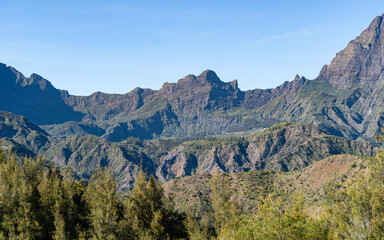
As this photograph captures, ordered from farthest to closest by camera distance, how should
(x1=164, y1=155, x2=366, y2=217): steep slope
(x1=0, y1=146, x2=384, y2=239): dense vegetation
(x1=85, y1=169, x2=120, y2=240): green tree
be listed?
(x1=164, y1=155, x2=366, y2=217): steep slope
(x1=85, y1=169, x2=120, y2=240): green tree
(x1=0, y1=146, x2=384, y2=239): dense vegetation

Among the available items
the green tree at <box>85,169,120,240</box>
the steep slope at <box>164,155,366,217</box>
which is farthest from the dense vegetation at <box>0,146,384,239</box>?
the steep slope at <box>164,155,366,217</box>

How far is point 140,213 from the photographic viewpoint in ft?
255

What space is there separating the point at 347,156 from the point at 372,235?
13321cm

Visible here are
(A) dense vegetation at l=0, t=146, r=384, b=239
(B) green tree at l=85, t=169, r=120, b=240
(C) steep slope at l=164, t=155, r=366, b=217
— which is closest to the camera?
(A) dense vegetation at l=0, t=146, r=384, b=239

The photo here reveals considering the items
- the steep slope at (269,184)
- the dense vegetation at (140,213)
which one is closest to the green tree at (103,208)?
the dense vegetation at (140,213)

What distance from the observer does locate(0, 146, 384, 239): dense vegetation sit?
5556 centimetres

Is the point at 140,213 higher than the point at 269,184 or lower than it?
higher

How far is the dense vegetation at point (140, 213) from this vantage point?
55.6 meters

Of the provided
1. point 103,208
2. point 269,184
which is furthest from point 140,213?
point 269,184

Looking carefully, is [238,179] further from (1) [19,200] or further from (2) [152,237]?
(1) [19,200]

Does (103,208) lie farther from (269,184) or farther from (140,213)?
(269,184)

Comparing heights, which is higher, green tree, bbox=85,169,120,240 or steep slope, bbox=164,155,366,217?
green tree, bbox=85,169,120,240

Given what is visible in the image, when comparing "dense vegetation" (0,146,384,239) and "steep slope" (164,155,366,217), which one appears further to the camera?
"steep slope" (164,155,366,217)

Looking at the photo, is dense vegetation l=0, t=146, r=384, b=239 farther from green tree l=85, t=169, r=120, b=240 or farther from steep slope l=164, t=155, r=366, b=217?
steep slope l=164, t=155, r=366, b=217
